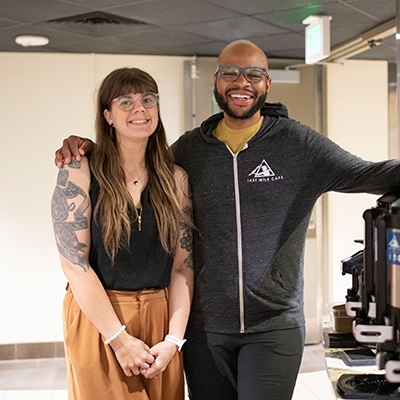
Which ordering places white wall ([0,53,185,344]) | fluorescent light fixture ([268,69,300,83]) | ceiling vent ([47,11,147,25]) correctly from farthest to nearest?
fluorescent light fixture ([268,69,300,83]) → white wall ([0,53,185,344]) → ceiling vent ([47,11,147,25])

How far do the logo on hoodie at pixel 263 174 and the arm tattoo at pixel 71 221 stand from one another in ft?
1.94

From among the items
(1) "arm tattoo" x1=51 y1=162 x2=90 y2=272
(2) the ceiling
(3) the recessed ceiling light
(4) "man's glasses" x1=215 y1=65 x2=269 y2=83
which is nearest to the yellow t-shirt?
(4) "man's glasses" x1=215 y1=65 x2=269 y2=83

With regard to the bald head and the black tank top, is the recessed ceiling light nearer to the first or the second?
the bald head

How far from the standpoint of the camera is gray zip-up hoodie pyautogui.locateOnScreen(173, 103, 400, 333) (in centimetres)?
220

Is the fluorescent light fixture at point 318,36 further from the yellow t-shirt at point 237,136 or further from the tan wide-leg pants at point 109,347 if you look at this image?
the tan wide-leg pants at point 109,347

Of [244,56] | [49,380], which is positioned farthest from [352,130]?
[244,56]

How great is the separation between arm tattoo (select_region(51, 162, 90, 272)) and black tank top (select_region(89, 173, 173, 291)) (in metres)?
0.04

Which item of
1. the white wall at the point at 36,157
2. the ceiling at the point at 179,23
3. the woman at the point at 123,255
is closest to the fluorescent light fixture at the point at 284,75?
the ceiling at the point at 179,23

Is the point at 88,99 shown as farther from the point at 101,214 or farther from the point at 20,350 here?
the point at 101,214

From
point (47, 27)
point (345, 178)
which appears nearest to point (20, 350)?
point (47, 27)

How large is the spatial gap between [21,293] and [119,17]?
2.54m

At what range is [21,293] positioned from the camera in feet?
17.0

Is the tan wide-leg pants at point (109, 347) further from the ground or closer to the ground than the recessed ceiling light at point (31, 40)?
closer to the ground

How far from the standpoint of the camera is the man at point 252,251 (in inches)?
86.2
